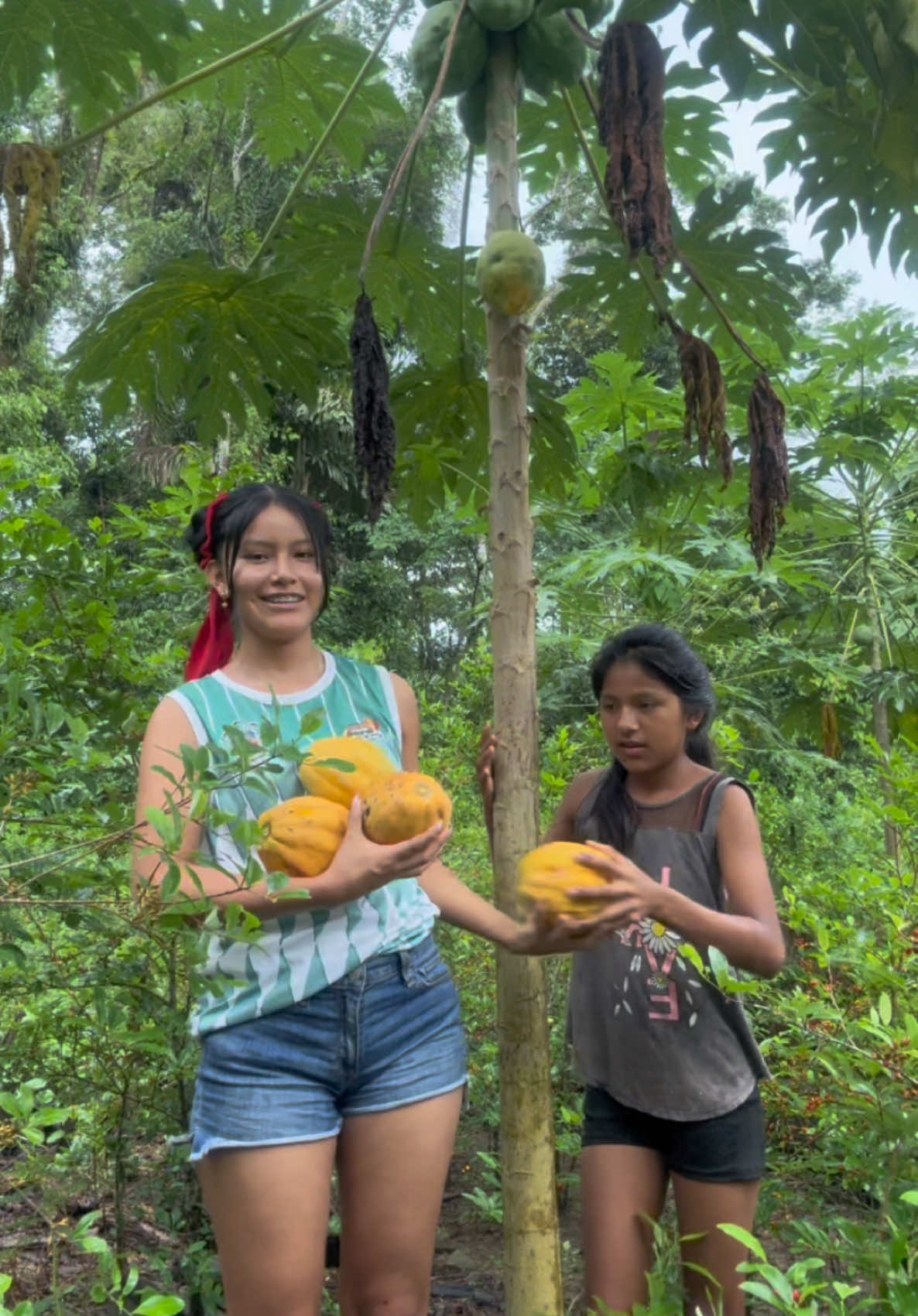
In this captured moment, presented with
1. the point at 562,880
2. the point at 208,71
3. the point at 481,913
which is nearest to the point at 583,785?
the point at 481,913

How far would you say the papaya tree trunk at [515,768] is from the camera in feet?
5.72

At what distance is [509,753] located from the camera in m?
1.84

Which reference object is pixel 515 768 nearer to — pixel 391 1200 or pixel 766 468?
pixel 391 1200

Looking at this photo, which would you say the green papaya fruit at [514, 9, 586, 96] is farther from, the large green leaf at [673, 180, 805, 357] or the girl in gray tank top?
the girl in gray tank top

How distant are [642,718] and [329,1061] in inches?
31.4

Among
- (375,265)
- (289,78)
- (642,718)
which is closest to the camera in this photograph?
(642,718)

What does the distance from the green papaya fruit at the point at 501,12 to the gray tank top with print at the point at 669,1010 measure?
4.53 ft

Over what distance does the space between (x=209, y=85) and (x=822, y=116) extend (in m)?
1.52

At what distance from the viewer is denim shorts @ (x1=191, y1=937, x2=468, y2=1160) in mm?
1591

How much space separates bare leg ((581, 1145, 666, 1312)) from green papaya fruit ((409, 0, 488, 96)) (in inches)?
75.7

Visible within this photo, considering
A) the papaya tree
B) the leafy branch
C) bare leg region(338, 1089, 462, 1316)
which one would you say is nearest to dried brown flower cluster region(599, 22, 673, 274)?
the papaya tree

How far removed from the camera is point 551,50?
1965mm

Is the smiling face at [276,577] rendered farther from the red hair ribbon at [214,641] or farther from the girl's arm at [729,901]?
the girl's arm at [729,901]

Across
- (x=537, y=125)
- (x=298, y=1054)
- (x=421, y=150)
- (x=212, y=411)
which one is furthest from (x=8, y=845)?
(x=537, y=125)
